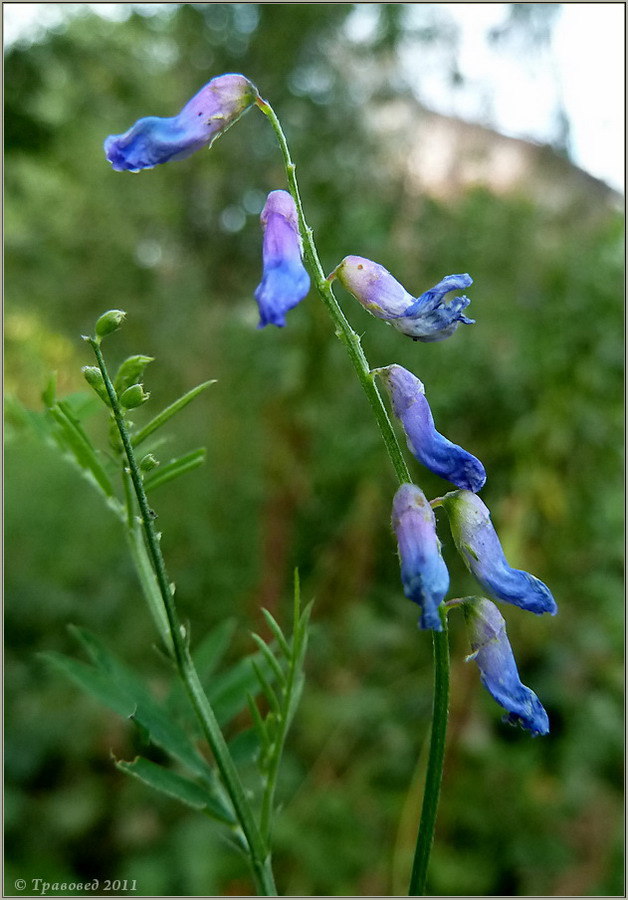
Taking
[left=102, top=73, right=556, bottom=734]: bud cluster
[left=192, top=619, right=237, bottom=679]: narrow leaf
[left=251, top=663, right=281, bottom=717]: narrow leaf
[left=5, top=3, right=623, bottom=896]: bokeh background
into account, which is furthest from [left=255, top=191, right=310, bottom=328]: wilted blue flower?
[left=5, top=3, right=623, bottom=896]: bokeh background

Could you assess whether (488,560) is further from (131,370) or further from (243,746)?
(243,746)

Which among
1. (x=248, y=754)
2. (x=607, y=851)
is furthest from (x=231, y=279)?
(x=248, y=754)

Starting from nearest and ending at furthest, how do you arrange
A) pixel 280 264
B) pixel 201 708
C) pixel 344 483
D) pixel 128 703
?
pixel 280 264, pixel 201 708, pixel 128 703, pixel 344 483


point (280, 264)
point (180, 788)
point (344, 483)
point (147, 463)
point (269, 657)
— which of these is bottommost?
point (180, 788)

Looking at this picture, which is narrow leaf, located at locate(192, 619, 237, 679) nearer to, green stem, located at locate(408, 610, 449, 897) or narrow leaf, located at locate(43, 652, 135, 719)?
narrow leaf, located at locate(43, 652, 135, 719)

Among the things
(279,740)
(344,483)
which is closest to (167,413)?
(279,740)

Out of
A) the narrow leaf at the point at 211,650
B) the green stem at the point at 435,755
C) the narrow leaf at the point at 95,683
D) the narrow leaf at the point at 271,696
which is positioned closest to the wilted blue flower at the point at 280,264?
the green stem at the point at 435,755
